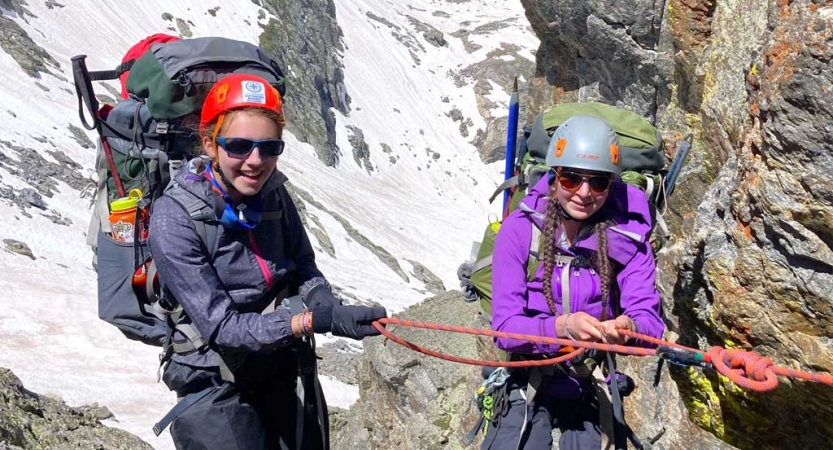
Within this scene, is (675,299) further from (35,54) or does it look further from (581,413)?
(35,54)

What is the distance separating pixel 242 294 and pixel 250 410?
2.94 feet

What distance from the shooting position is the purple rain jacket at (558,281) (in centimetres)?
502

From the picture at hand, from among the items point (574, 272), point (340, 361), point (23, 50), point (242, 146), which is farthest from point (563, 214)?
point (23, 50)

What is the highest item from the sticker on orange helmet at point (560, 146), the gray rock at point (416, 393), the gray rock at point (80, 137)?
the sticker on orange helmet at point (560, 146)

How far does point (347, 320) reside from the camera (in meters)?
4.84

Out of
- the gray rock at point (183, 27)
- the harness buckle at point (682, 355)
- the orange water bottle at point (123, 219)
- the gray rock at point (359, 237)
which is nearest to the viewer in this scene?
the harness buckle at point (682, 355)

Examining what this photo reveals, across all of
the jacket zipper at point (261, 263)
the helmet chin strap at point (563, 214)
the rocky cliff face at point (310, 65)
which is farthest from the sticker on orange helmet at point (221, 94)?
the rocky cliff face at point (310, 65)

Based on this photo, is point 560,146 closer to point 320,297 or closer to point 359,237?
point 320,297

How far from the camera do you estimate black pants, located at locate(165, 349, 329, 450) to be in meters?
5.22

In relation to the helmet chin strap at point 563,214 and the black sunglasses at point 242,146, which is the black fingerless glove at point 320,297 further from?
the helmet chin strap at point 563,214

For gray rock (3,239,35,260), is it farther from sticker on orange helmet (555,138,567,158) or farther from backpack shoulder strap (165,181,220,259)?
sticker on orange helmet (555,138,567,158)

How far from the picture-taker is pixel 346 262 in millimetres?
58906

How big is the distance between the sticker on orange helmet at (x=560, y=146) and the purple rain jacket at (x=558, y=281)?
14.3 inches

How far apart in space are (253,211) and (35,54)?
212 feet
